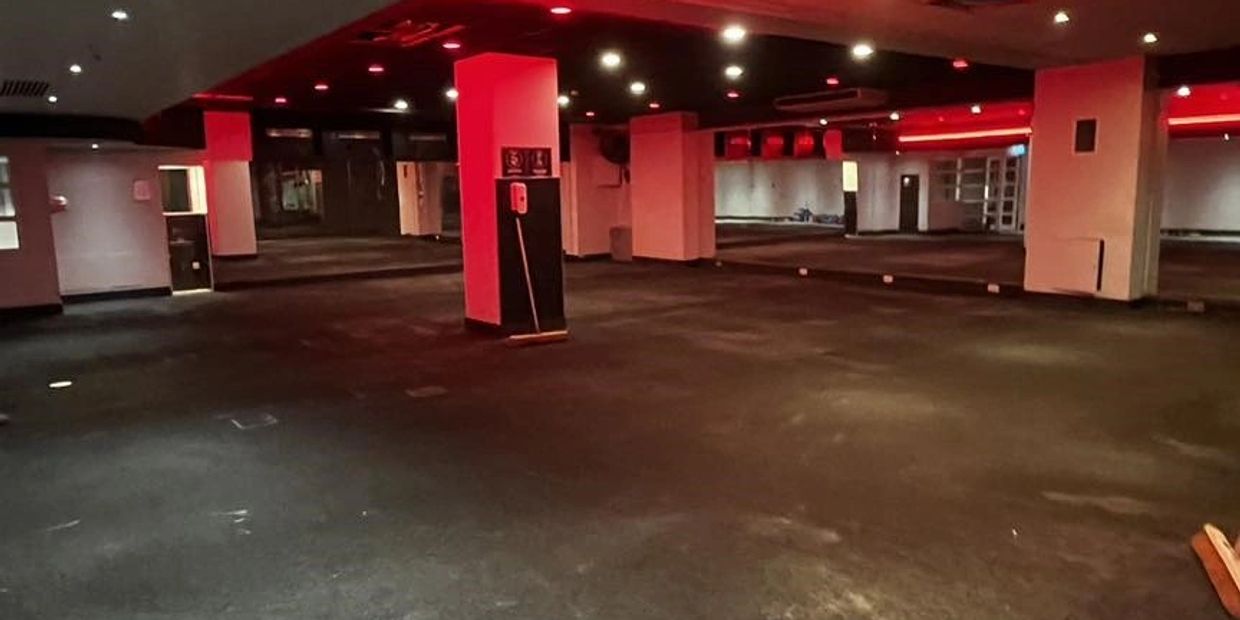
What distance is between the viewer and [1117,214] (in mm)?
9469

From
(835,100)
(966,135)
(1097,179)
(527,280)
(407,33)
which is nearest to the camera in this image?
(407,33)

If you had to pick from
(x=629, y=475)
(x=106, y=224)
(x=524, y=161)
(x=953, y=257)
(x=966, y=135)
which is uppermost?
(x=966, y=135)

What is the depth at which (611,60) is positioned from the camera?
28.8 feet

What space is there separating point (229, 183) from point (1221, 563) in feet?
55.3

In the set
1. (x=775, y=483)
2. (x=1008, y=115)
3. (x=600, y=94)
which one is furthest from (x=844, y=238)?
(x=775, y=483)

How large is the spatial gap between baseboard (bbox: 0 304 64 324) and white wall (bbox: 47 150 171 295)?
0.89 metres

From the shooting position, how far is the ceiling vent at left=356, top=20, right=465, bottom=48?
6523 mm

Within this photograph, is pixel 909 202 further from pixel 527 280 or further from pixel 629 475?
pixel 629 475

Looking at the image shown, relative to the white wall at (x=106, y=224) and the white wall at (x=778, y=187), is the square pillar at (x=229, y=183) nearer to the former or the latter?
the white wall at (x=106, y=224)

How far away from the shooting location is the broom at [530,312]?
→ 8.09m

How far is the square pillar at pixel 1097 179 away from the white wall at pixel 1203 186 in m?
9.77

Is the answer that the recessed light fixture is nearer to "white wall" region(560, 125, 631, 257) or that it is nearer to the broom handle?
the broom handle

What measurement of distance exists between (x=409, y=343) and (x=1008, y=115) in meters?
13.7

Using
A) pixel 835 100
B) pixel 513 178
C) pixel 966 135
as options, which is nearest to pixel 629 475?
pixel 513 178
